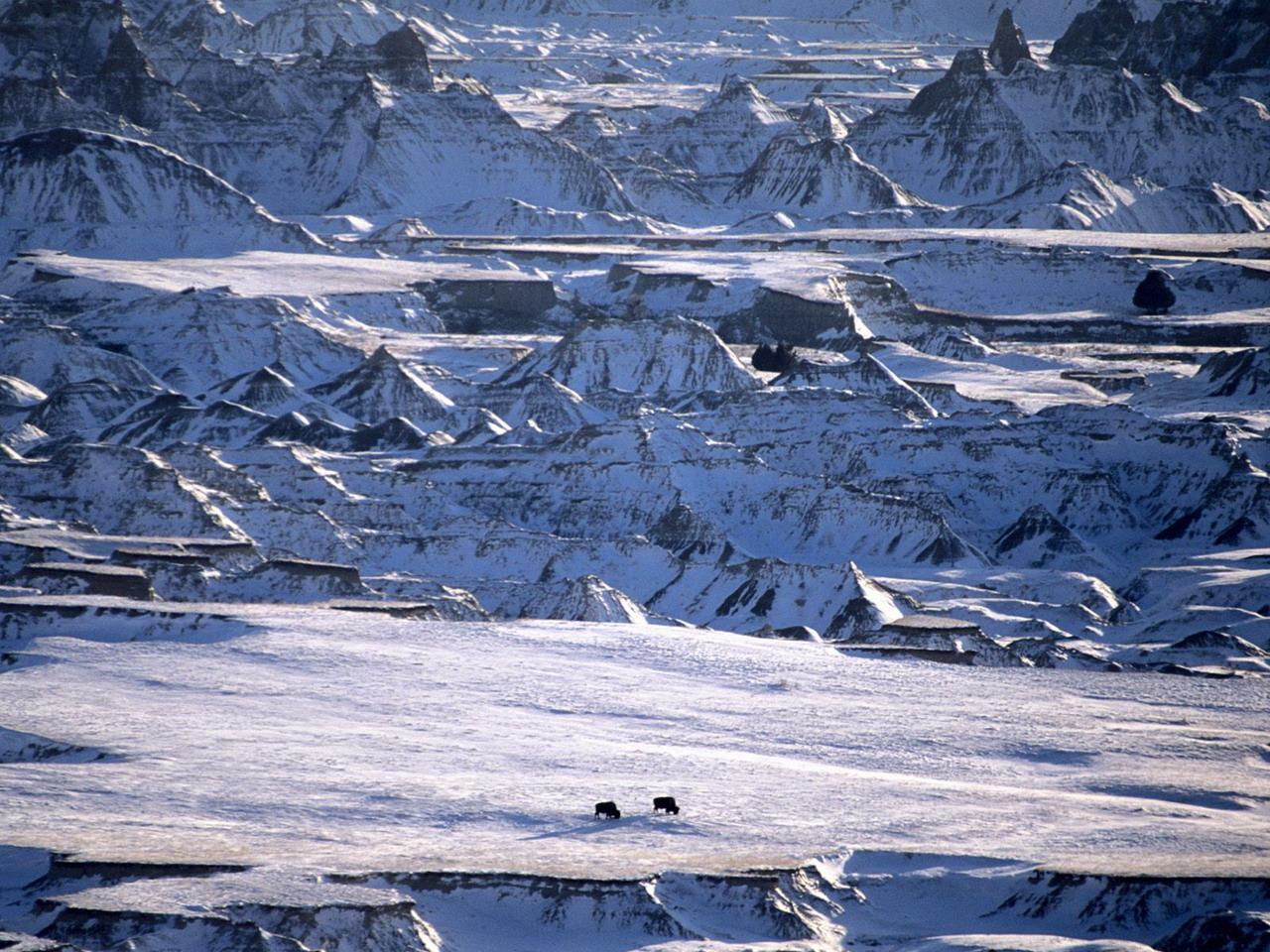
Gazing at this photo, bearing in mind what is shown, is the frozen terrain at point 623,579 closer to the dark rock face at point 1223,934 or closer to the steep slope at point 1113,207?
the dark rock face at point 1223,934

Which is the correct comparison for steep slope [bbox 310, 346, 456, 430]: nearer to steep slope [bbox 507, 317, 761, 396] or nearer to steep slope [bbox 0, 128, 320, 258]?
steep slope [bbox 507, 317, 761, 396]

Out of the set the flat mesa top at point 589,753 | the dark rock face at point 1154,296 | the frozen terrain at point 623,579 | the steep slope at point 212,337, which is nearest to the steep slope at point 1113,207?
the frozen terrain at point 623,579

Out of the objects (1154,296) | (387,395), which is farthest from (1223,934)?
(1154,296)

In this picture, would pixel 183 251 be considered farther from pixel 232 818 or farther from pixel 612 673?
pixel 232 818

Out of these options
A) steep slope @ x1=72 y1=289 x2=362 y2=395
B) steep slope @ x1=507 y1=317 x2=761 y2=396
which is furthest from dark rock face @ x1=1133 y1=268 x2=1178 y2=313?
steep slope @ x1=72 y1=289 x2=362 y2=395

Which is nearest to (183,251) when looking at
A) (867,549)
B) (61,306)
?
(61,306)

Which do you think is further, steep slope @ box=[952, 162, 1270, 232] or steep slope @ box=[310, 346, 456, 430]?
steep slope @ box=[952, 162, 1270, 232]

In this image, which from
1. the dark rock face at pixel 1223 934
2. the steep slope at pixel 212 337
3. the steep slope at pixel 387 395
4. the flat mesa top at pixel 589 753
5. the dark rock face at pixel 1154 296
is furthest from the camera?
the dark rock face at pixel 1154 296
